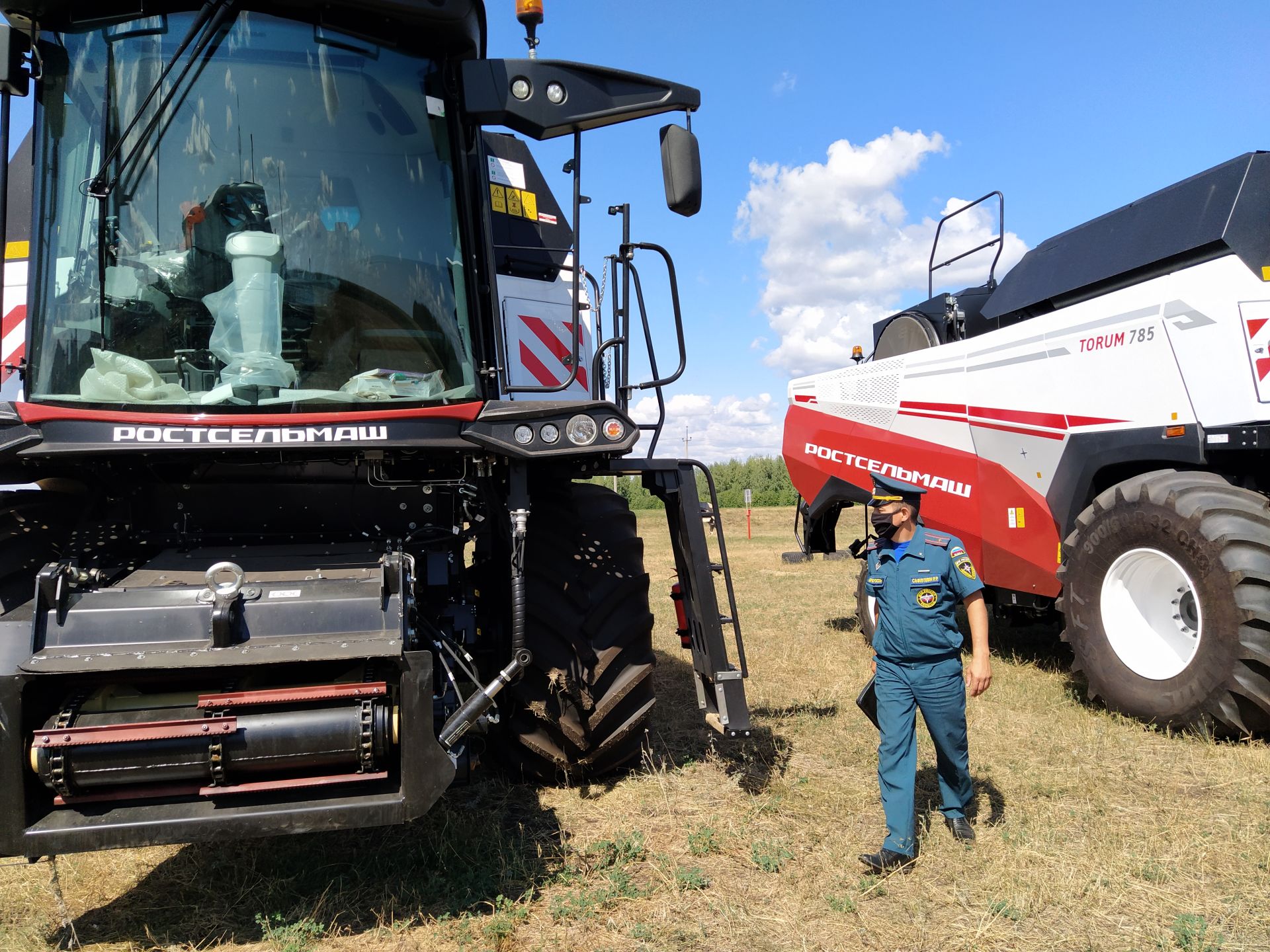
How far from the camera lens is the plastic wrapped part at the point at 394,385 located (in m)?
3.53

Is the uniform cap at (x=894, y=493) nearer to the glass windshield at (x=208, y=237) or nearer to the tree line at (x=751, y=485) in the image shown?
the glass windshield at (x=208, y=237)

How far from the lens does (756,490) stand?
40.2 m

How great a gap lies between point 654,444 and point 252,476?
1.72 metres

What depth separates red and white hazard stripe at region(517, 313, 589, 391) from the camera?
6.01m

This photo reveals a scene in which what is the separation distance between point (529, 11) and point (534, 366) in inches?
102

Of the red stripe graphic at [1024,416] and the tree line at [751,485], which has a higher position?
the red stripe graphic at [1024,416]

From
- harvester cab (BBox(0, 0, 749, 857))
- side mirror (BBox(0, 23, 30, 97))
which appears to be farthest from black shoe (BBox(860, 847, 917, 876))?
side mirror (BBox(0, 23, 30, 97))

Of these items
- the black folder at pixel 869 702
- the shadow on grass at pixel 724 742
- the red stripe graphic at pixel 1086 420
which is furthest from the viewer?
the red stripe graphic at pixel 1086 420

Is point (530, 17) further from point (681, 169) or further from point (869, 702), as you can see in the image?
point (869, 702)

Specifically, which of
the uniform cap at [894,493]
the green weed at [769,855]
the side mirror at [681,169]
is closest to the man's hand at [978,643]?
the uniform cap at [894,493]

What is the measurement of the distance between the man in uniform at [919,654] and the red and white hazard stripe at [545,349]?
2.71 meters

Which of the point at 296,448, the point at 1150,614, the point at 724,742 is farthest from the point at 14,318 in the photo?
the point at 1150,614

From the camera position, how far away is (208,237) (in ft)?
11.6

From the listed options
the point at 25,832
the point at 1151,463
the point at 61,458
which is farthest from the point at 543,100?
the point at 1151,463
